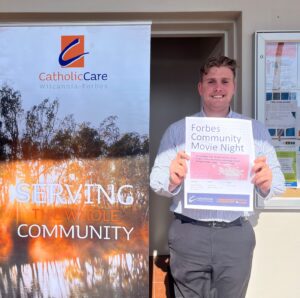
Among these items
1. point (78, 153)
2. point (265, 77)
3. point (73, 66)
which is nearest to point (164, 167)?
point (78, 153)

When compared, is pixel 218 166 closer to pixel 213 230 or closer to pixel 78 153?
pixel 213 230

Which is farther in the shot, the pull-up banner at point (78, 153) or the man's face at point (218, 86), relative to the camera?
the pull-up banner at point (78, 153)

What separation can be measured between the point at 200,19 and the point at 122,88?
829 millimetres

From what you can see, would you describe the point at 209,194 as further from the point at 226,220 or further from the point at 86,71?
the point at 86,71

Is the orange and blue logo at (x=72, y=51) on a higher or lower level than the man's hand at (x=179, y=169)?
higher

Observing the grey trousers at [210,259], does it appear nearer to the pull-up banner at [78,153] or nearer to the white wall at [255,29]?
the pull-up banner at [78,153]

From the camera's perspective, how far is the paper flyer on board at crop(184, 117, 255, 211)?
1.44m

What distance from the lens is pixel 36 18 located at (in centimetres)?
230

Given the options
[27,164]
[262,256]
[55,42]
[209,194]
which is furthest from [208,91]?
[262,256]

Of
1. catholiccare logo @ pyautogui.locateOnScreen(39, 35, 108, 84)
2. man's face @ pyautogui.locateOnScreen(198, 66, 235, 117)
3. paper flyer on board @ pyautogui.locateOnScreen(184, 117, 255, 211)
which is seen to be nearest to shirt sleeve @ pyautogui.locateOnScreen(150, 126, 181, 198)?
paper flyer on board @ pyautogui.locateOnScreen(184, 117, 255, 211)

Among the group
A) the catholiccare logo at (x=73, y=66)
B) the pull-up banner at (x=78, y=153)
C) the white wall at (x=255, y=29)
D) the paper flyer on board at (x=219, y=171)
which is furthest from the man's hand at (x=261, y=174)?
the catholiccare logo at (x=73, y=66)

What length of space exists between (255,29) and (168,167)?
3.91 ft

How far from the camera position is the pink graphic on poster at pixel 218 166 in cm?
143

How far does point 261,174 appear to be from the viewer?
Result: 1397 millimetres
